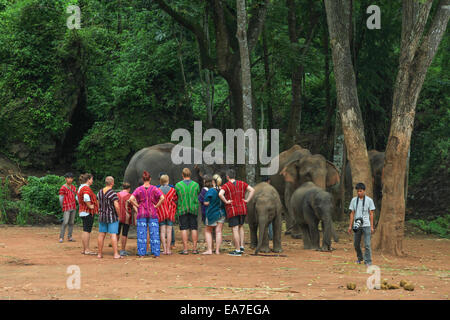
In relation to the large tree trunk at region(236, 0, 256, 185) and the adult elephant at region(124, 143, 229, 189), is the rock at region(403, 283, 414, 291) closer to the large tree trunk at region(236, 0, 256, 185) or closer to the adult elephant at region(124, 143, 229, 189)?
the large tree trunk at region(236, 0, 256, 185)

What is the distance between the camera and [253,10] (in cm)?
2047

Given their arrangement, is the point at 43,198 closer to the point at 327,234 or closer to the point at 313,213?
the point at 313,213

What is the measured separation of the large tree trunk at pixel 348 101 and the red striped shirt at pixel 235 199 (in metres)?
3.36

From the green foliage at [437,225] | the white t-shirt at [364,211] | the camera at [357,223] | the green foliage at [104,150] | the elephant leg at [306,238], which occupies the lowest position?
the green foliage at [437,225]

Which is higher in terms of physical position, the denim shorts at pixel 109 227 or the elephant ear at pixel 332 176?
the elephant ear at pixel 332 176

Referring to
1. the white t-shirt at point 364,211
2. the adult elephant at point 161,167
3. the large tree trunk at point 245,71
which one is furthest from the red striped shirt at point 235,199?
the adult elephant at point 161,167

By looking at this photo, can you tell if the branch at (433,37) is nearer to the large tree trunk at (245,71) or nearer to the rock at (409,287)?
the large tree trunk at (245,71)

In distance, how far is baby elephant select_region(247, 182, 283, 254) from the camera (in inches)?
575

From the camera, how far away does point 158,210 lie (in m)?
14.3

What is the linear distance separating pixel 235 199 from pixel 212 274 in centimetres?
315

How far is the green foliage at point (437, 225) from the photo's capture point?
20828 millimetres

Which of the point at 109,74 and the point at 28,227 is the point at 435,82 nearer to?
the point at 109,74

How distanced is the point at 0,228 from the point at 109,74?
10.2 m

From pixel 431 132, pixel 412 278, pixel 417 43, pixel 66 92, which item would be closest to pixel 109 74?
pixel 66 92
